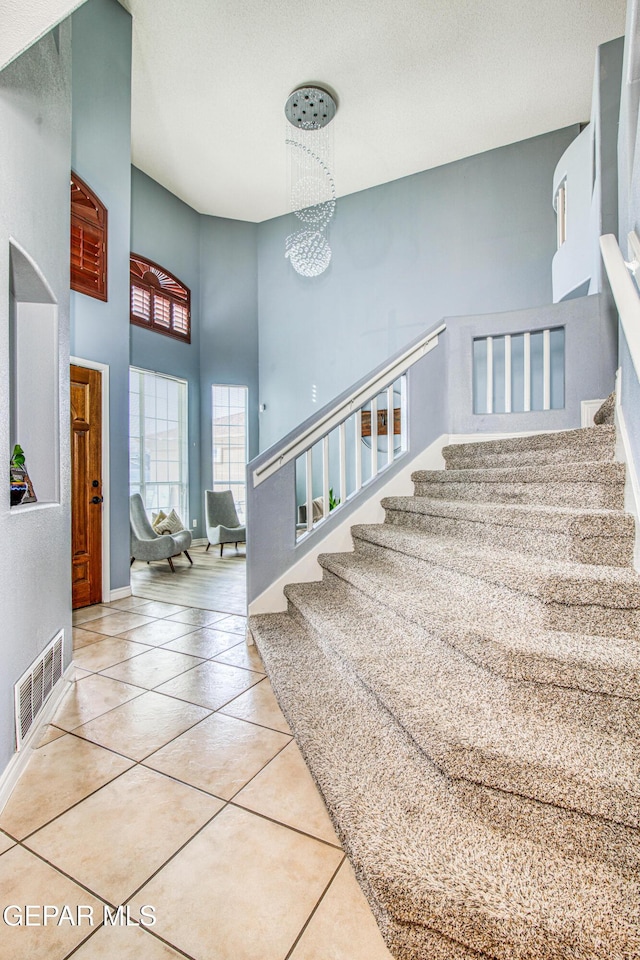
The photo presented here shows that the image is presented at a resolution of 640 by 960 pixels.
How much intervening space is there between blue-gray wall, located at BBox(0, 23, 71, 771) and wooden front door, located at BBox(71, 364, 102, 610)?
1.44 meters

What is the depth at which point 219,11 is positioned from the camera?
4090 mm

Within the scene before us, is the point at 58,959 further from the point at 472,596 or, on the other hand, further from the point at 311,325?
the point at 311,325

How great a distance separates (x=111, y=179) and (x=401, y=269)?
3.97m

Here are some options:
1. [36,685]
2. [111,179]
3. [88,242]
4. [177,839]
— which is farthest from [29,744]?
[111,179]

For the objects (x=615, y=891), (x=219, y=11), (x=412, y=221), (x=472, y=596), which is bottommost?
(x=615, y=891)

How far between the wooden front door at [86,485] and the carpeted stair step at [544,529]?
304cm

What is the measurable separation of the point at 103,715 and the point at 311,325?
642cm

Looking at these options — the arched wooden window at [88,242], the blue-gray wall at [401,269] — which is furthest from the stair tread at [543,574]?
the blue-gray wall at [401,269]

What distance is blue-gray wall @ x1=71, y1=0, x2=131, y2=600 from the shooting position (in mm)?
3709

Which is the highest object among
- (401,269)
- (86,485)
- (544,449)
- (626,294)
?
(401,269)

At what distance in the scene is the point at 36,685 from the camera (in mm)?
1980

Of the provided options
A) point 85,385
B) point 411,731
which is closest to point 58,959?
point 411,731

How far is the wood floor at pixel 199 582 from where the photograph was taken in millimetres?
4176

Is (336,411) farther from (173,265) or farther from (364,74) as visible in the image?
(173,265)
